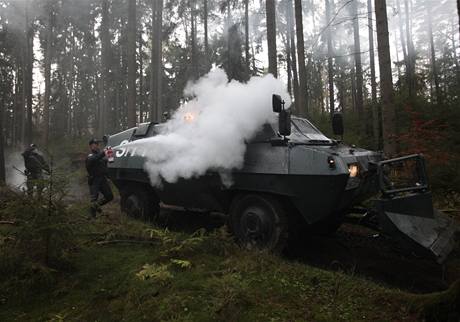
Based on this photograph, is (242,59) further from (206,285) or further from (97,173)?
(206,285)

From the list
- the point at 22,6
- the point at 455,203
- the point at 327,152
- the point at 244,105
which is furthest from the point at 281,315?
the point at 22,6

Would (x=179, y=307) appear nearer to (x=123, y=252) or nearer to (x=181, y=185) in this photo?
(x=123, y=252)

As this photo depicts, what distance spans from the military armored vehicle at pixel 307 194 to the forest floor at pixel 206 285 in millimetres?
686

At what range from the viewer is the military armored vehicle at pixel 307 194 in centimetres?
529

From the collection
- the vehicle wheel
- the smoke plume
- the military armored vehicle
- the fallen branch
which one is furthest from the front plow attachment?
the fallen branch

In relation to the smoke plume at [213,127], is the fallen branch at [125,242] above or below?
below

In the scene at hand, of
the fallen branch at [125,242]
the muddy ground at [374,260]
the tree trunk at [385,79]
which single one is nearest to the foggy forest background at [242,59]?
the tree trunk at [385,79]

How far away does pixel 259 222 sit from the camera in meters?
6.14

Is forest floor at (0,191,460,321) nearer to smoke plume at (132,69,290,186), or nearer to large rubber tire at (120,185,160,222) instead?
smoke plume at (132,69,290,186)

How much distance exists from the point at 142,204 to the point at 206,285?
4.49m

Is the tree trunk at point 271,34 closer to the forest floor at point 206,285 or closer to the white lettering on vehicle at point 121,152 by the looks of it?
the white lettering on vehicle at point 121,152

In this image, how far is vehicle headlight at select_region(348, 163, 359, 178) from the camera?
5.73 meters

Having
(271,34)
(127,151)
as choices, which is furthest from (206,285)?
(271,34)

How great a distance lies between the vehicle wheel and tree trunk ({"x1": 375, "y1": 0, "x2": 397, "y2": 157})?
544cm
